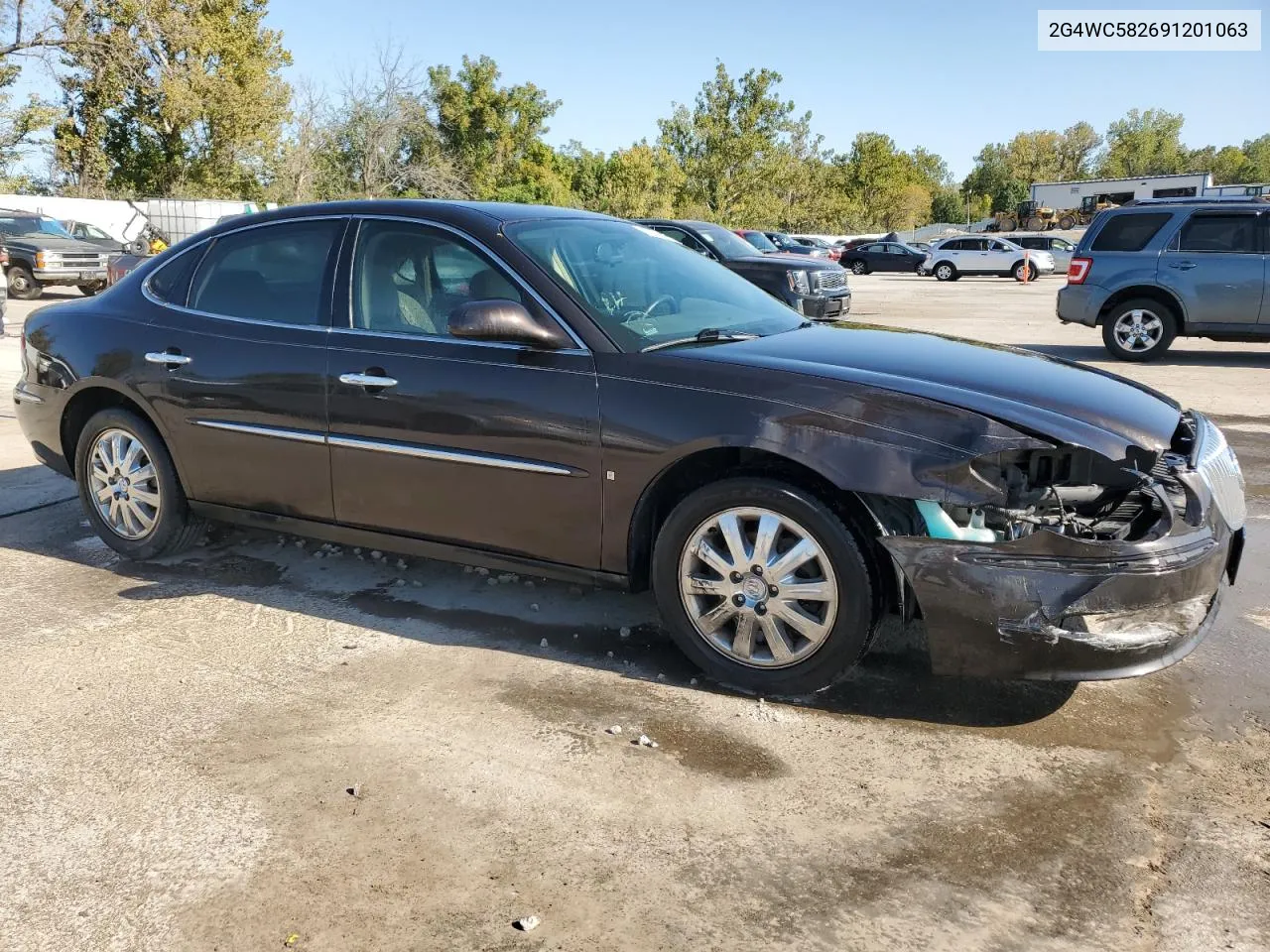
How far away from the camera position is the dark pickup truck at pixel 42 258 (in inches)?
756

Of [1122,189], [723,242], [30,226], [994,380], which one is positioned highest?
[1122,189]

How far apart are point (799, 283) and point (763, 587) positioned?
10674 millimetres

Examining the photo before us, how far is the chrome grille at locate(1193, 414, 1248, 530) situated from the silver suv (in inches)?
356

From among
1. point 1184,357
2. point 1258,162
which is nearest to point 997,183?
point 1258,162

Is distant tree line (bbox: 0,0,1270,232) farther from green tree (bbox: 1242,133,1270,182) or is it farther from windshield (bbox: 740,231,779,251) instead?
green tree (bbox: 1242,133,1270,182)

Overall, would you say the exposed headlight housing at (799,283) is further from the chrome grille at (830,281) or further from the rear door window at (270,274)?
the rear door window at (270,274)

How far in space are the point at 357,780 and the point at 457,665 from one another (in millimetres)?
845

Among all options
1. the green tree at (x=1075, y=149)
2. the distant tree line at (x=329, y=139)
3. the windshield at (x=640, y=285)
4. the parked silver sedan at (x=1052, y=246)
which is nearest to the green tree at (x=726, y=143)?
the distant tree line at (x=329, y=139)

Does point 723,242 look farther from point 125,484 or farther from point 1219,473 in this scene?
point 1219,473

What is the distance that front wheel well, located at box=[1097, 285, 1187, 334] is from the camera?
11867 millimetres

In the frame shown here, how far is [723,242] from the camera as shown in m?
14.9

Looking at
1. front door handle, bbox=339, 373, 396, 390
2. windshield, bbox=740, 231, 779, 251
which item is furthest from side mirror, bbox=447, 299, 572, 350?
windshield, bbox=740, 231, 779, 251

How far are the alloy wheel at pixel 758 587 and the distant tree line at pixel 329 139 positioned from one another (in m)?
36.3

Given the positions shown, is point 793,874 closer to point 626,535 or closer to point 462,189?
point 626,535
